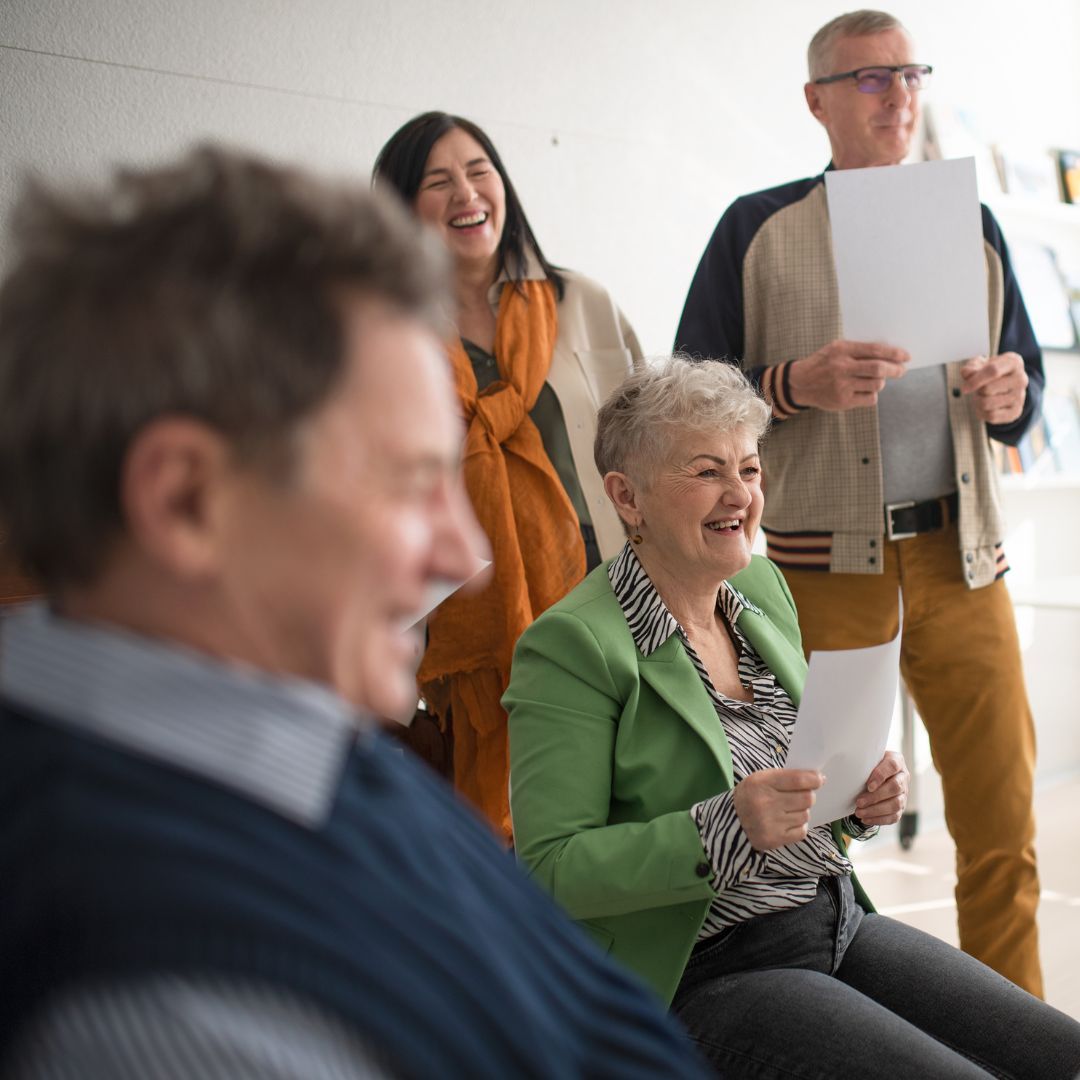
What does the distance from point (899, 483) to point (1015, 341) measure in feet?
1.38

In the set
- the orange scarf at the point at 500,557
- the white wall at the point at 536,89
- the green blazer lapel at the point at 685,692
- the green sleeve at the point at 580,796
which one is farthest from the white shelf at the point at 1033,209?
the green sleeve at the point at 580,796

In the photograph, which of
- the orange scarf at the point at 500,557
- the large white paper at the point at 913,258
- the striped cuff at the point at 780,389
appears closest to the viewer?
the large white paper at the point at 913,258

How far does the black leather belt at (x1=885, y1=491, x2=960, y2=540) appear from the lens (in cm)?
218

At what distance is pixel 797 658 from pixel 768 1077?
60 centimetres

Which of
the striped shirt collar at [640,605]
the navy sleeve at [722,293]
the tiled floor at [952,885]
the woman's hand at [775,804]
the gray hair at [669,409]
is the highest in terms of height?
the navy sleeve at [722,293]

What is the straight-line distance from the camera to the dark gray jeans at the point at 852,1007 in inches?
46.1

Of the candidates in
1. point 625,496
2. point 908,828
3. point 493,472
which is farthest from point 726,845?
point 908,828

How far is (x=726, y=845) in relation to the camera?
4.01ft

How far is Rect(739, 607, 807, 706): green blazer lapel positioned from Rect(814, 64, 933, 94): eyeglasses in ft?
3.56

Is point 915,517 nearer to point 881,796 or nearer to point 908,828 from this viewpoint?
point 881,796

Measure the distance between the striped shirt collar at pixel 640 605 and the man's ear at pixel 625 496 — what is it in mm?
42

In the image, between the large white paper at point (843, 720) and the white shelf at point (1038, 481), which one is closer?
the large white paper at point (843, 720)

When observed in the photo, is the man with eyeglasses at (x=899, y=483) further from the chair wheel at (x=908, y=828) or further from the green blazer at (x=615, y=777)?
the chair wheel at (x=908, y=828)

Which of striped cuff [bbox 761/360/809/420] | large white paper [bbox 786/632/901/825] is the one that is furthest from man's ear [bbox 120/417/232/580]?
striped cuff [bbox 761/360/809/420]
